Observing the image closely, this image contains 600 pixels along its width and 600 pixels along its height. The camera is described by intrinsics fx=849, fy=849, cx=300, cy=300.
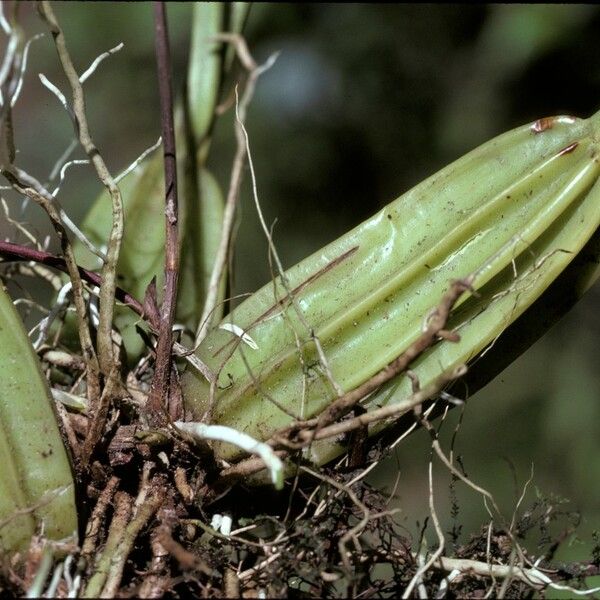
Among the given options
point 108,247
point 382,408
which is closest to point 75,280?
point 108,247

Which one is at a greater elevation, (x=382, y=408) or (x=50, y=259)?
(x=50, y=259)

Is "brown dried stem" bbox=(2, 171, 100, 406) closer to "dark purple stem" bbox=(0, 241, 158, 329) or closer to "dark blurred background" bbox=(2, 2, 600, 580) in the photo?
"dark purple stem" bbox=(0, 241, 158, 329)

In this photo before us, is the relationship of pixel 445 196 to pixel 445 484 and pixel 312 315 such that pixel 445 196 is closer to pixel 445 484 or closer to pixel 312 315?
pixel 312 315

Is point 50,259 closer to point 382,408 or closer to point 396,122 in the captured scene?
point 382,408

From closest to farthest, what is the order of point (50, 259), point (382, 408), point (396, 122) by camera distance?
1. point (382, 408)
2. point (50, 259)
3. point (396, 122)

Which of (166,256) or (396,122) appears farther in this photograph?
(396,122)

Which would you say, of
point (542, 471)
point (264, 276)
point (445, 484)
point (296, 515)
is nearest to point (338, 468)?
point (296, 515)

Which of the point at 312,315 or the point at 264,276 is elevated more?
the point at 312,315

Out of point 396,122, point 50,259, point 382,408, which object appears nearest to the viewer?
point 382,408

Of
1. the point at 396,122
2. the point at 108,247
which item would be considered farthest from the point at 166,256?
the point at 396,122
